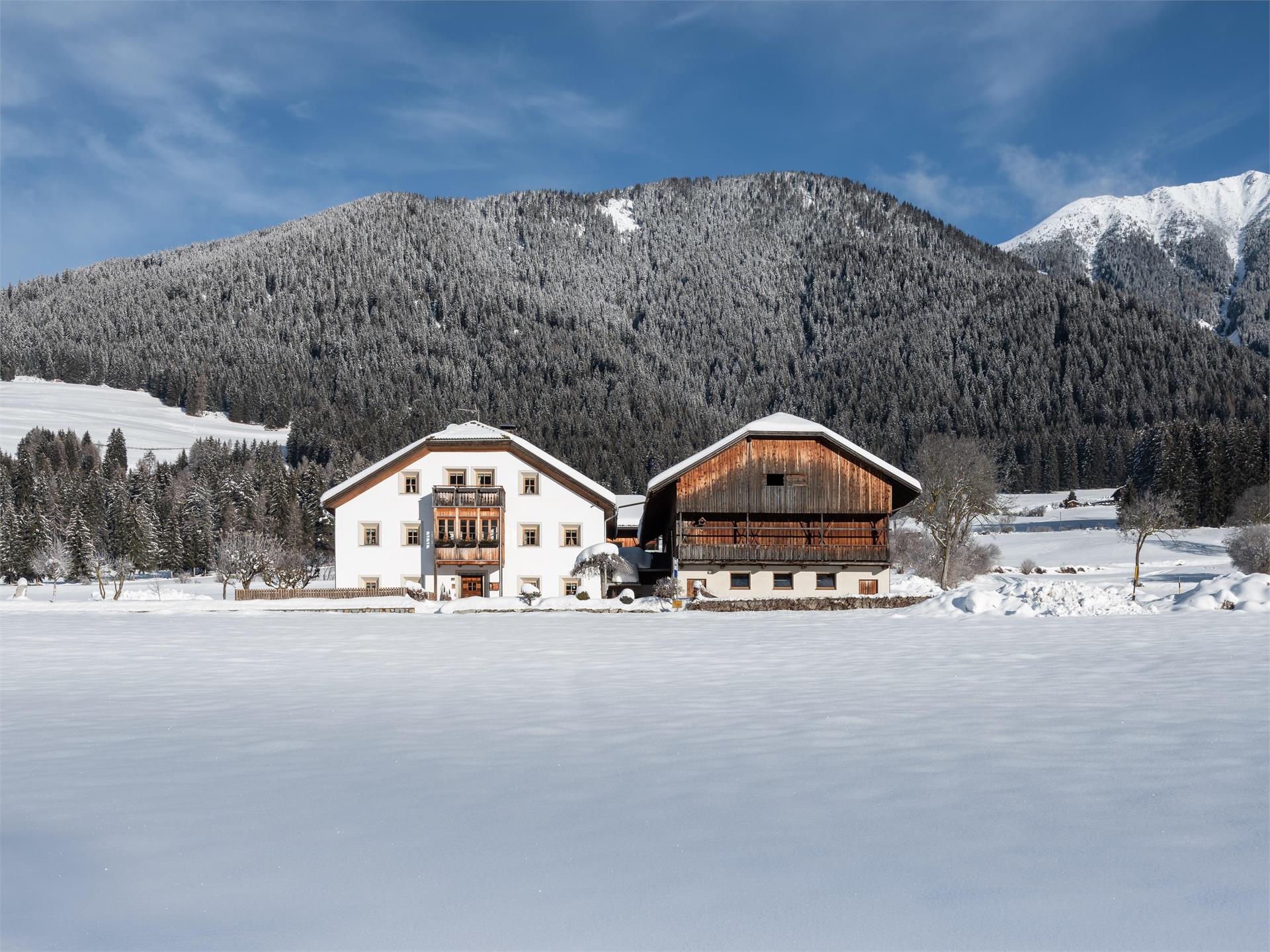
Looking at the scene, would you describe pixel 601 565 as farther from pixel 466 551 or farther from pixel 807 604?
pixel 807 604

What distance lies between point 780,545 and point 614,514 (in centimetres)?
993

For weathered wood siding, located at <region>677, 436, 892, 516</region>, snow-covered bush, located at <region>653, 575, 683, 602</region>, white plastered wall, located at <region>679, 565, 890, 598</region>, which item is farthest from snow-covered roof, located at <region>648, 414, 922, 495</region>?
snow-covered bush, located at <region>653, 575, 683, 602</region>

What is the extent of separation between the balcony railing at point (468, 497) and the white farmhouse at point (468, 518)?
0.05 meters

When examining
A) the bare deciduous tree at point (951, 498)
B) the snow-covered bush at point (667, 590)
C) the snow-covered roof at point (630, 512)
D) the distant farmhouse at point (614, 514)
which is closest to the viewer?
the snow-covered bush at point (667, 590)

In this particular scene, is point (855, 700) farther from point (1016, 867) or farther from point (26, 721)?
point (26, 721)

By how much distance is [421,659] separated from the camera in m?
19.2

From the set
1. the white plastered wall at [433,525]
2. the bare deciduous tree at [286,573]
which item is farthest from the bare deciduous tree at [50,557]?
the white plastered wall at [433,525]

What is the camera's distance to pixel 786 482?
45.6 m

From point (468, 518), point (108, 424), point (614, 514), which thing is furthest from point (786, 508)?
point (108, 424)

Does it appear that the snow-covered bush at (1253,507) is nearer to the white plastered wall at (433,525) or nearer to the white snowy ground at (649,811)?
the white plastered wall at (433,525)

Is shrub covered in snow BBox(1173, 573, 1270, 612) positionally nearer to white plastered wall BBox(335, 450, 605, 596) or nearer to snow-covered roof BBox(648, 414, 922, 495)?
snow-covered roof BBox(648, 414, 922, 495)

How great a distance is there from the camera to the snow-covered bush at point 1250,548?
54.1 m

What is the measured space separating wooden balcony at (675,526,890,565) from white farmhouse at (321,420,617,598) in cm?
636

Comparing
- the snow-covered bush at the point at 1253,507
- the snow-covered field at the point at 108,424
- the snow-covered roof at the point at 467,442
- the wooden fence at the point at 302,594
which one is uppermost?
the snow-covered field at the point at 108,424
